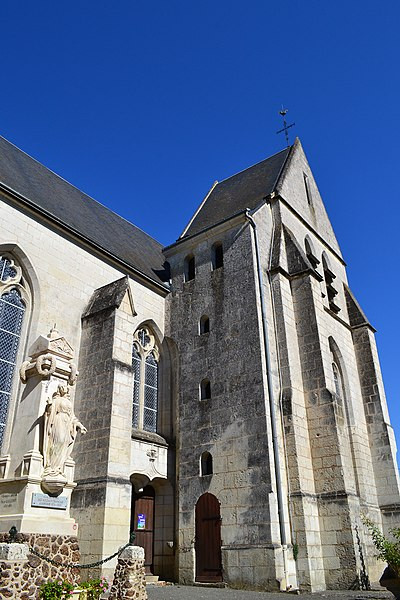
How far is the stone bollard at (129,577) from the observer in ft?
24.5

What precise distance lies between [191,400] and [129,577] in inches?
259

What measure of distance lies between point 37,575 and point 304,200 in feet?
49.5

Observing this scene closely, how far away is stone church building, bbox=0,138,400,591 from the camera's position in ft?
33.9

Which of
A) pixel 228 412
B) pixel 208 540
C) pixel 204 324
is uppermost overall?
pixel 204 324

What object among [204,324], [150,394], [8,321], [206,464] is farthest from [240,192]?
[8,321]

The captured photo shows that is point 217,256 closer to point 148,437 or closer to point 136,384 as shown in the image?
point 136,384

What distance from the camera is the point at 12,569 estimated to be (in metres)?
6.12

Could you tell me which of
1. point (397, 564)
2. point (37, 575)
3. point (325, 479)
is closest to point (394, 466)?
point (325, 479)

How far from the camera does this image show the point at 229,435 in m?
12.6

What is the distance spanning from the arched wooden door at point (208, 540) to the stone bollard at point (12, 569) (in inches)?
257

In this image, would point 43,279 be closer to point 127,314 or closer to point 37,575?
point 127,314

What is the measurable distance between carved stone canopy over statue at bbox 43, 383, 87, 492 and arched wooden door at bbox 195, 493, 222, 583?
5.00 m

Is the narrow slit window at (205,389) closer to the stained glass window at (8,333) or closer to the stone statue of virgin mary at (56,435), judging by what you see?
the stained glass window at (8,333)

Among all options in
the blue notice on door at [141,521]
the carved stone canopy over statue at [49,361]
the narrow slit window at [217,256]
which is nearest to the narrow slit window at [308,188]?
the narrow slit window at [217,256]
